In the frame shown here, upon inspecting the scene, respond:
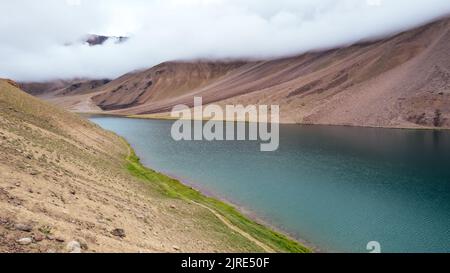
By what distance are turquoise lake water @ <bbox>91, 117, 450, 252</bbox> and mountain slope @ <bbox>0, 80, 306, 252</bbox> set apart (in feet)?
24.0

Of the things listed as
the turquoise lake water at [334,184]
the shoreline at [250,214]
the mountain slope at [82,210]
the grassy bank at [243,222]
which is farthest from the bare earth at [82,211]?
the turquoise lake water at [334,184]

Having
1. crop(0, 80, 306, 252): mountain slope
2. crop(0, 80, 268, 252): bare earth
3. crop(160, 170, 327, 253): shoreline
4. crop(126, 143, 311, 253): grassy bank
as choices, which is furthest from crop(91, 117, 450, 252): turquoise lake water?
crop(0, 80, 268, 252): bare earth

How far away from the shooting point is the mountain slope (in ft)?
53.4

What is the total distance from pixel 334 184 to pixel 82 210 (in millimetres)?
34410

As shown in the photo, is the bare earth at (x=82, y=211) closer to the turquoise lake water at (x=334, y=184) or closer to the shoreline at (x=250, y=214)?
the shoreline at (x=250, y=214)

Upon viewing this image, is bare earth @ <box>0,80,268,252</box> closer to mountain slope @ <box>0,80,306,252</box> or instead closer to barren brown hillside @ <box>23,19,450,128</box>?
mountain slope @ <box>0,80,306,252</box>

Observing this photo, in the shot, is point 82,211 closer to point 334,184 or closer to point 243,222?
point 243,222

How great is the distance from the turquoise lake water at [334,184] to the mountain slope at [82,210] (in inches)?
289

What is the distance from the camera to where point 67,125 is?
54844 mm

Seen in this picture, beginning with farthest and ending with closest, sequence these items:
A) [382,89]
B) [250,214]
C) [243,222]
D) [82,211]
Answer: [382,89] < [250,214] < [243,222] < [82,211]

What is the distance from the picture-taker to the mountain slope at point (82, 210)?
1628 centimetres

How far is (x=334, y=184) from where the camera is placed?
47.7m

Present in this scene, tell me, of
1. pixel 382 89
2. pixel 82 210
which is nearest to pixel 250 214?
pixel 82 210
